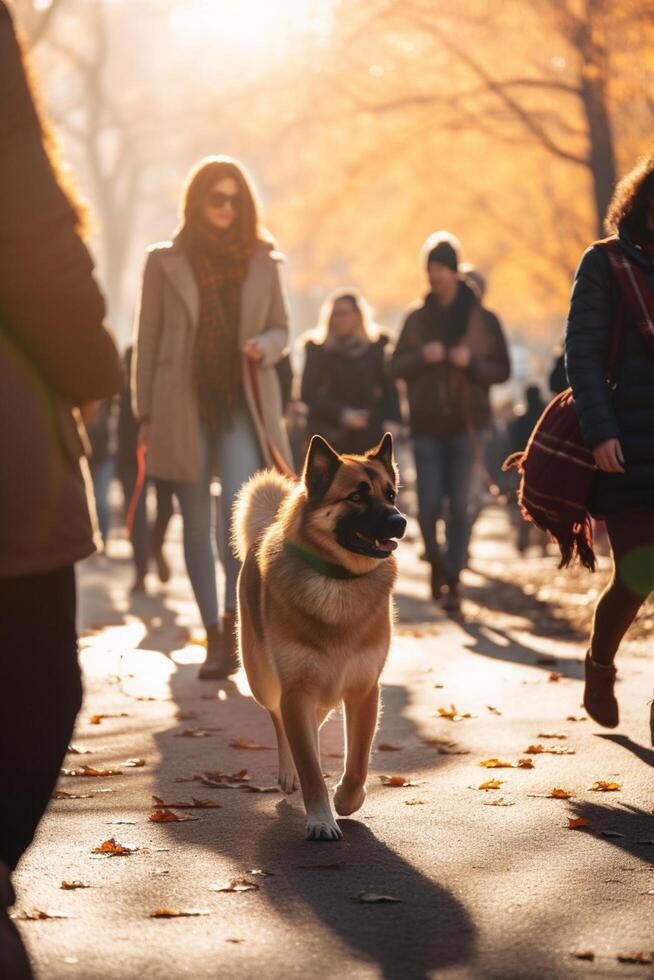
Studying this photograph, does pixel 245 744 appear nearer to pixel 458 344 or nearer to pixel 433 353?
pixel 433 353

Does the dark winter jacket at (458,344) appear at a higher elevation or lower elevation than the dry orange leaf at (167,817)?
higher

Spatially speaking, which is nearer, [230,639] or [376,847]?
[376,847]

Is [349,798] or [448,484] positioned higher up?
[349,798]

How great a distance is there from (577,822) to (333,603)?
1.03 m

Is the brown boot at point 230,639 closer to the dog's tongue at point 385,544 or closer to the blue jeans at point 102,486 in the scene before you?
the dog's tongue at point 385,544

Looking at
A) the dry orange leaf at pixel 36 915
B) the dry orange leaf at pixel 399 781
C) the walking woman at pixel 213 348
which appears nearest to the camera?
the dry orange leaf at pixel 36 915

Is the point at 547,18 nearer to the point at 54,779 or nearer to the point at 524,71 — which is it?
the point at 524,71

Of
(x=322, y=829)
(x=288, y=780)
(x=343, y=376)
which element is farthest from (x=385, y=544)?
(x=343, y=376)

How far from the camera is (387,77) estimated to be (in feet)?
62.5

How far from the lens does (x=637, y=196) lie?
6.03m

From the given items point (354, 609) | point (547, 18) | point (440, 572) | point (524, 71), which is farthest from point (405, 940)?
point (524, 71)

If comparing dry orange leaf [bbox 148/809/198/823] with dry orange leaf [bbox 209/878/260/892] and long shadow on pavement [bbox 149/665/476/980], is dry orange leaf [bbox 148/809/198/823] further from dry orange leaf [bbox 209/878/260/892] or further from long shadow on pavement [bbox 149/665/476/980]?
dry orange leaf [bbox 209/878/260/892]

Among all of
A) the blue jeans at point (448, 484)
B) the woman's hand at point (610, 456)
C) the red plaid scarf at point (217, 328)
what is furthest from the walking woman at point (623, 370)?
the blue jeans at point (448, 484)

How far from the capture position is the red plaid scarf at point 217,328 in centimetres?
859
